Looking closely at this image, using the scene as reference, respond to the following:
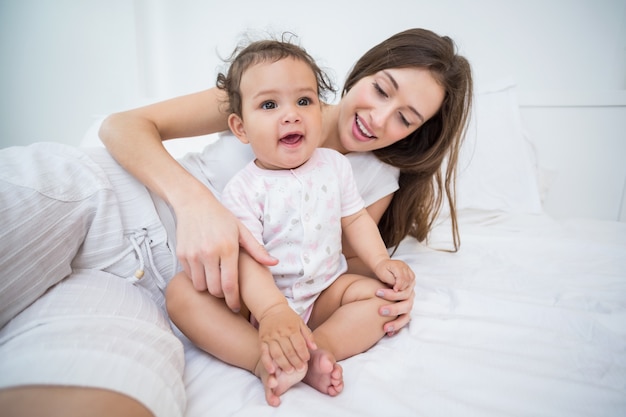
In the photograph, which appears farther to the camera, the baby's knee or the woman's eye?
the woman's eye

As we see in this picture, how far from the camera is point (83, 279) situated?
0.60 meters

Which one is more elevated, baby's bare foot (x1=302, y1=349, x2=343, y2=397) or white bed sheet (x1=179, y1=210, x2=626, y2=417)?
baby's bare foot (x1=302, y1=349, x2=343, y2=397)

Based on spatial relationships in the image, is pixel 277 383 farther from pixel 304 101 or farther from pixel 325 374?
pixel 304 101

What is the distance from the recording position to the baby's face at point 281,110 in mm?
673

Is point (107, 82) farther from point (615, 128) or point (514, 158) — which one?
point (615, 128)

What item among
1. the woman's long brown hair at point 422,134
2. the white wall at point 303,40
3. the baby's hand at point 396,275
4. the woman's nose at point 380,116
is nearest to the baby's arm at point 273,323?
the baby's hand at point 396,275

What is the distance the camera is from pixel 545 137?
1.65 metres

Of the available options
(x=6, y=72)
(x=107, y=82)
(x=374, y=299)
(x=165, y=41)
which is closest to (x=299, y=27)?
(x=165, y=41)

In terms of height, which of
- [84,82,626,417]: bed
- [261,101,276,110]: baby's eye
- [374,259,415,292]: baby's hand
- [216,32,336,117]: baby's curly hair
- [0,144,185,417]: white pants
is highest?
[216,32,336,117]: baby's curly hair

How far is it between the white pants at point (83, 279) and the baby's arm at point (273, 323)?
12cm

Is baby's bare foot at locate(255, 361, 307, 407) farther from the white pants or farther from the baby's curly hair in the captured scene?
the baby's curly hair

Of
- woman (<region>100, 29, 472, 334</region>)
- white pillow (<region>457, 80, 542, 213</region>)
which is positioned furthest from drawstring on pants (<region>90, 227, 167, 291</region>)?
white pillow (<region>457, 80, 542, 213</region>)

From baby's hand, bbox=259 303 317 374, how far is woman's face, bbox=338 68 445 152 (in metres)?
0.53

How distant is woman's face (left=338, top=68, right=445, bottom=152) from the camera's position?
0.86 m
